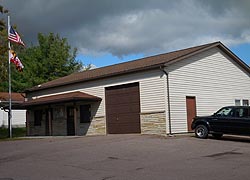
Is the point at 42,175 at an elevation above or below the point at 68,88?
below

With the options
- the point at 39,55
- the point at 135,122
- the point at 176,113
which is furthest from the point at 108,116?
the point at 39,55

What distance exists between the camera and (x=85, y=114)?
27672 mm

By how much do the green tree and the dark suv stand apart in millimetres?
36205

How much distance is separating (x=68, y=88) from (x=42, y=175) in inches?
753

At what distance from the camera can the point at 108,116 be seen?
1008 inches

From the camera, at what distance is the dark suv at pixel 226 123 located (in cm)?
1883

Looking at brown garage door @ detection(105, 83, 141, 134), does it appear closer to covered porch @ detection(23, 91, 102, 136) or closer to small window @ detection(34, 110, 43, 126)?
covered porch @ detection(23, 91, 102, 136)

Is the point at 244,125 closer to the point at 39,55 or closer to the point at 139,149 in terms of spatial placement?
the point at 139,149

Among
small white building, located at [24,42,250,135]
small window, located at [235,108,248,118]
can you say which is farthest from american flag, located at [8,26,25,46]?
small window, located at [235,108,248,118]

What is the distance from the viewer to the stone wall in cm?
2202

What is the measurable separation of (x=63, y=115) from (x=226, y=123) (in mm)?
14215

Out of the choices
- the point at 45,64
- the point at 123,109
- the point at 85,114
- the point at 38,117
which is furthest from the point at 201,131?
the point at 45,64

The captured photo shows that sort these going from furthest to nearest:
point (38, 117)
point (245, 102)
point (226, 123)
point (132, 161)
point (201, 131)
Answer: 1. point (38, 117)
2. point (245, 102)
3. point (201, 131)
4. point (226, 123)
5. point (132, 161)

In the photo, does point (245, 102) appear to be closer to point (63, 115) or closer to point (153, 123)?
point (153, 123)
